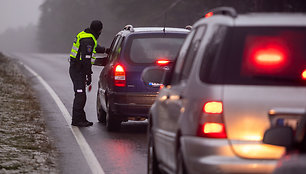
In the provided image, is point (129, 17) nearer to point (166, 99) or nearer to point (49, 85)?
point (49, 85)

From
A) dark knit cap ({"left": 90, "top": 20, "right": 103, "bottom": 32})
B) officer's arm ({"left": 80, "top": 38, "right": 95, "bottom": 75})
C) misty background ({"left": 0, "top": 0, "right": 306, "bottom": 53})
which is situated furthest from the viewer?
misty background ({"left": 0, "top": 0, "right": 306, "bottom": 53})

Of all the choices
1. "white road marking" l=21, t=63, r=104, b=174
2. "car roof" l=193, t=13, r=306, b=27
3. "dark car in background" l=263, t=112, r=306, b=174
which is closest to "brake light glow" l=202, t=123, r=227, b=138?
"car roof" l=193, t=13, r=306, b=27

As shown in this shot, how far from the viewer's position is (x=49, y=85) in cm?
2819

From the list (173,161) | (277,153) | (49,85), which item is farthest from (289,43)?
(49,85)

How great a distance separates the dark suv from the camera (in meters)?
14.4

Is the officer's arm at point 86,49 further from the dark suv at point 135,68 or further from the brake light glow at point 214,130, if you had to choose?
the brake light glow at point 214,130

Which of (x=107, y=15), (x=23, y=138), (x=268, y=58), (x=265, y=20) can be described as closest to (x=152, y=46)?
(x=23, y=138)

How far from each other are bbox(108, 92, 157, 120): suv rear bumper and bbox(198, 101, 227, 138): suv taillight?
7746mm

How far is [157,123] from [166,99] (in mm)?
466

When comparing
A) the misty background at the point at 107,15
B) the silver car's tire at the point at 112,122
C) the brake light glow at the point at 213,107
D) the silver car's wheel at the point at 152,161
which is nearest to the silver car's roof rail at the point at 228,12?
the brake light glow at the point at 213,107

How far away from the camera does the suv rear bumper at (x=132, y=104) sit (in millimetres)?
14305

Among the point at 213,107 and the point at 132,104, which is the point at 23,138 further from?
the point at 213,107

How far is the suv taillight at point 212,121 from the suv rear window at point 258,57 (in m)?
0.18

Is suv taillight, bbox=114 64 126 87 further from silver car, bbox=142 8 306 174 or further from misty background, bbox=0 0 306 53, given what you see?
silver car, bbox=142 8 306 174
